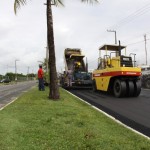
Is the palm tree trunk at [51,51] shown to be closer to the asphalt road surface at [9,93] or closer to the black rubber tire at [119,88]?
the asphalt road surface at [9,93]

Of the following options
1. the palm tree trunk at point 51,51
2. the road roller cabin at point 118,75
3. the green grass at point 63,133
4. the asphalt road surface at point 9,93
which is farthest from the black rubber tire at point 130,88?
the green grass at point 63,133

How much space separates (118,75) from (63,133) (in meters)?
11.7

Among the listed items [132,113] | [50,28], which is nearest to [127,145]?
[132,113]

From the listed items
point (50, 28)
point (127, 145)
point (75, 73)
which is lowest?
point (127, 145)

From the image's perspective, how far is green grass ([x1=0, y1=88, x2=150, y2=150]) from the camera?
757cm

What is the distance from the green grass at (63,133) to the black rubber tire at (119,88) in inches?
322

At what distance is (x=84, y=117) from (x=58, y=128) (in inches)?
88.0

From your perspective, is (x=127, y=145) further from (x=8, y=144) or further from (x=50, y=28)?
(x=50, y=28)

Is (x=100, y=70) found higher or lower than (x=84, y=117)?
higher

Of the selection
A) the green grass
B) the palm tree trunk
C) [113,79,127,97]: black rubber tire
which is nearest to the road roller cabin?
[113,79,127,97]: black rubber tire

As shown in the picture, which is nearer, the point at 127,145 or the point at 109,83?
the point at 127,145

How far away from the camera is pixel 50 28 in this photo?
17.3 metres

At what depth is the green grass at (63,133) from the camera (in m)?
7.57

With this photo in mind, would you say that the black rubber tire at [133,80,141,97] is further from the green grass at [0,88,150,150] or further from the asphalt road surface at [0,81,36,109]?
the green grass at [0,88,150,150]
